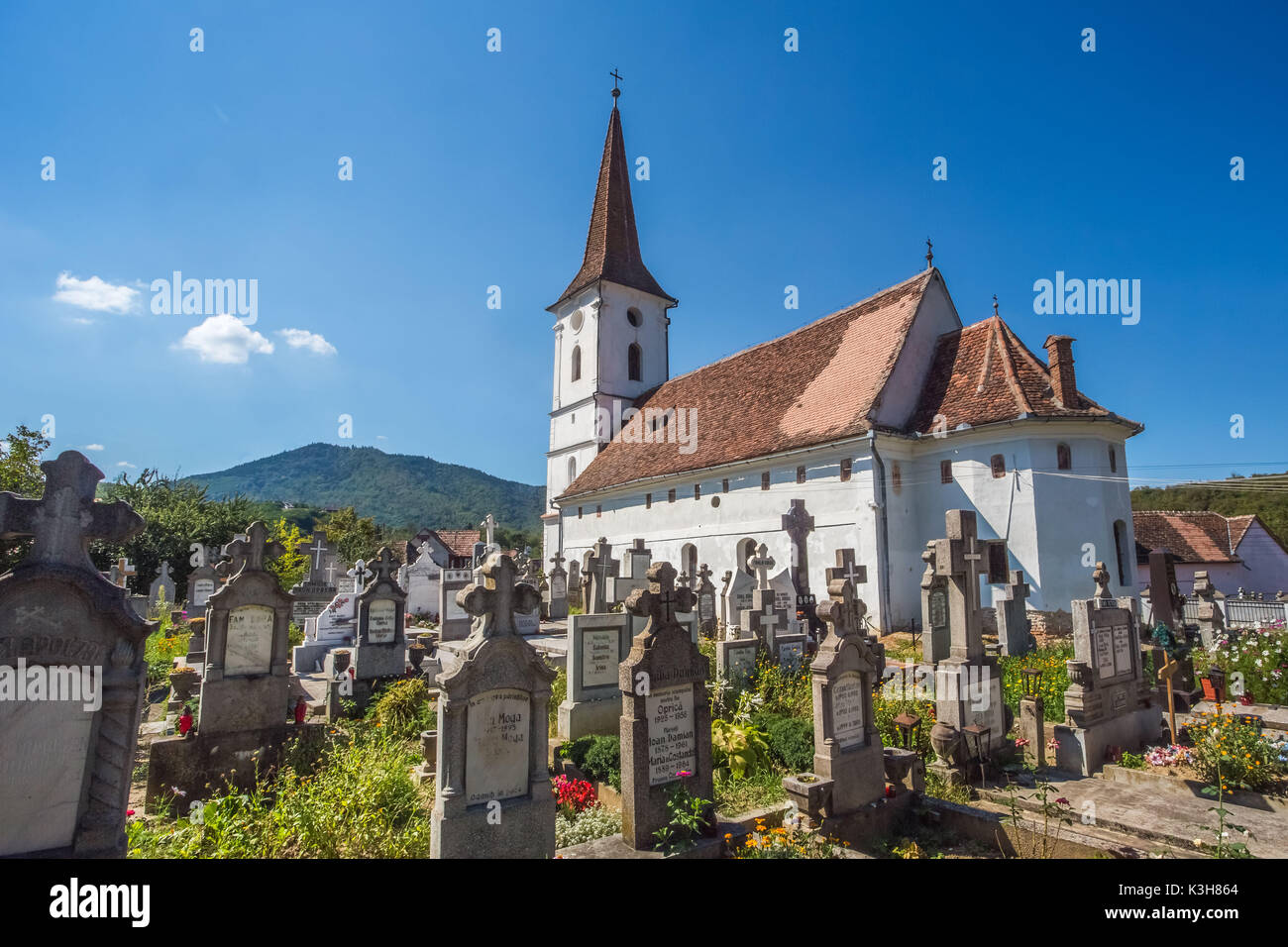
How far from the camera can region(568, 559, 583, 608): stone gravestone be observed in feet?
79.5

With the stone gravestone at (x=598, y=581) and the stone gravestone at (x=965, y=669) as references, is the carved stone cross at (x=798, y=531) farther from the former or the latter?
the stone gravestone at (x=965, y=669)

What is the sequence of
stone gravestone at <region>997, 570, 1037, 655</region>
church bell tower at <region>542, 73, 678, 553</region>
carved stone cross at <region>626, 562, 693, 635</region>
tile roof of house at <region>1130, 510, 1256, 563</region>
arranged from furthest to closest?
church bell tower at <region>542, 73, 678, 553</region> → tile roof of house at <region>1130, 510, 1256, 563</region> → stone gravestone at <region>997, 570, 1037, 655</region> → carved stone cross at <region>626, 562, 693, 635</region>

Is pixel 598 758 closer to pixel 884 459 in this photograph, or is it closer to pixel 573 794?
pixel 573 794

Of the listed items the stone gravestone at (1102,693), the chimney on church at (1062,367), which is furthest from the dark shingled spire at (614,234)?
the stone gravestone at (1102,693)

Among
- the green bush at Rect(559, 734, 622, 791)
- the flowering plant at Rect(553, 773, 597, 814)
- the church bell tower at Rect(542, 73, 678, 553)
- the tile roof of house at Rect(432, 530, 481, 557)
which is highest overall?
the church bell tower at Rect(542, 73, 678, 553)

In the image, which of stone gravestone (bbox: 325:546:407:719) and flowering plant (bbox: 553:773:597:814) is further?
stone gravestone (bbox: 325:546:407:719)

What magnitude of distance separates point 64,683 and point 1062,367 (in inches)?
897

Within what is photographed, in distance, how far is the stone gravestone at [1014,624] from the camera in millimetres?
13094

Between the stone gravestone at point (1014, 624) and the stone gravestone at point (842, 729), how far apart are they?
814 centimetres

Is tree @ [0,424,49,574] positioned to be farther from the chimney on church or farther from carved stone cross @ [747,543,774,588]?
the chimney on church

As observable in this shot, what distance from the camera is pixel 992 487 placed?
18984mm

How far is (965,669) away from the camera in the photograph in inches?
319

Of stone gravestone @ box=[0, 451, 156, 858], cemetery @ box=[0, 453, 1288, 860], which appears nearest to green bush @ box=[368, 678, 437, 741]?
cemetery @ box=[0, 453, 1288, 860]

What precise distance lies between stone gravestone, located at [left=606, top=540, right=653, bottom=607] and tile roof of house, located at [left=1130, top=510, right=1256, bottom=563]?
25671 mm
